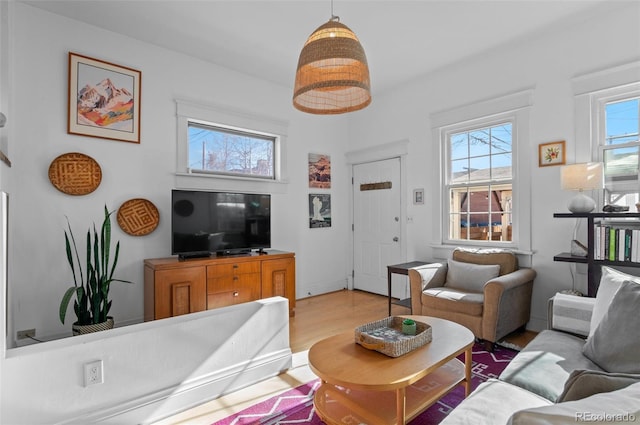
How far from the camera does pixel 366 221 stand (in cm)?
498

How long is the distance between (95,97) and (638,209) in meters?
4.79

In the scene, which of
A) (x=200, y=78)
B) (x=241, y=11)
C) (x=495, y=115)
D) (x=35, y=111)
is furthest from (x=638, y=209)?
(x=35, y=111)

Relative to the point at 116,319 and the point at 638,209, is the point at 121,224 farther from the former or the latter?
the point at 638,209

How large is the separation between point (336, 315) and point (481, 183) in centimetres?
224

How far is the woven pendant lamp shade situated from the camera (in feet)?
5.76

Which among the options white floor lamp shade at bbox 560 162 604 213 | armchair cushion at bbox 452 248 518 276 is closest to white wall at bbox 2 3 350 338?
armchair cushion at bbox 452 248 518 276

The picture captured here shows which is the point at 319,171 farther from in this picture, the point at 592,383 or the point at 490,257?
the point at 592,383

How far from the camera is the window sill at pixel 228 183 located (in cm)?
371

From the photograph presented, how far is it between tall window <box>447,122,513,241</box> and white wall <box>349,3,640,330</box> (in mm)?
222

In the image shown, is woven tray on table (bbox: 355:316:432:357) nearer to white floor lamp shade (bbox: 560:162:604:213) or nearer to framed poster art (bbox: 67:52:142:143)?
white floor lamp shade (bbox: 560:162:604:213)

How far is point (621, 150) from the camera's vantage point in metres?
2.92

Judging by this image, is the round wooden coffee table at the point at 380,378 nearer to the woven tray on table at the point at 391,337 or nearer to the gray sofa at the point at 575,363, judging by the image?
the woven tray on table at the point at 391,337

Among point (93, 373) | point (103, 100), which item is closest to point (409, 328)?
point (93, 373)

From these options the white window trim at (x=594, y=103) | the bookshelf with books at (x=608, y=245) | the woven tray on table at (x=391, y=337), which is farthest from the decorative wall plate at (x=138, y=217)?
the white window trim at (x=594, y=103)
